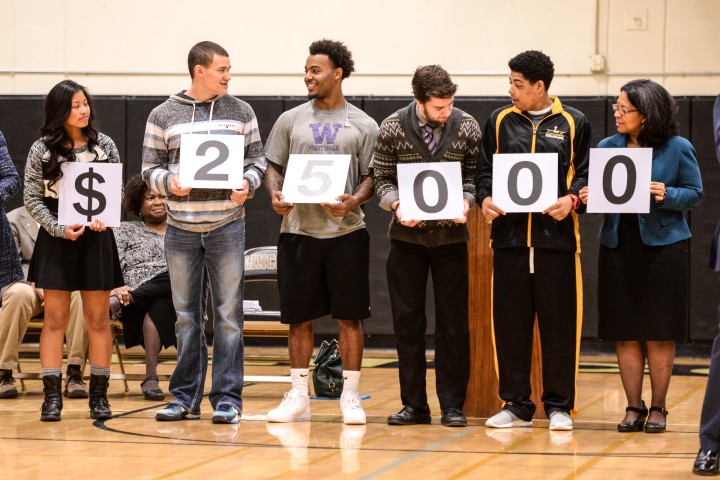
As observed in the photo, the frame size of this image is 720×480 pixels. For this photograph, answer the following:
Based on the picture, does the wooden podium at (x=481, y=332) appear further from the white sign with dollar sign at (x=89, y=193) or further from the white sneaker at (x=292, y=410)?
the white sign with dollar sign at (x=89, y=193)

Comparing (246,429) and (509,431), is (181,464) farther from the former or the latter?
(509,431)

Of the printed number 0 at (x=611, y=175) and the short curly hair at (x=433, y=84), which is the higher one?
the short curly hair at (x=433, y=84)

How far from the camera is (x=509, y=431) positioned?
5.25 metres

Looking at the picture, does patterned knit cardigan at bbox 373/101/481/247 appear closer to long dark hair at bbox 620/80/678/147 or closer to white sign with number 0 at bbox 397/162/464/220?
white sign with number 0 at bbox 397/162/464/220

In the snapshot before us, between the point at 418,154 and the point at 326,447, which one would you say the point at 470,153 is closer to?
the point at 418,154

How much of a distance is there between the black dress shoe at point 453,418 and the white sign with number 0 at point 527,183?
3.46ft

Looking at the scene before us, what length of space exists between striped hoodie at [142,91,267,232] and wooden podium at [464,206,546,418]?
3.94ft

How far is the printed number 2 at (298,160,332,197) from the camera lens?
17.7 ft

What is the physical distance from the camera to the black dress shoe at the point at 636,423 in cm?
532

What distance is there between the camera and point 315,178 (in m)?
5.43

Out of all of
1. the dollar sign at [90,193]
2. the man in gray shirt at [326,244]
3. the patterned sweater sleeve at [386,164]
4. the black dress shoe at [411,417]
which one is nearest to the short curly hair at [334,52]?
the man in gray shirt at [326,244]

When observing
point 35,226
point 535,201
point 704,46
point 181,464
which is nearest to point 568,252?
point 535,201

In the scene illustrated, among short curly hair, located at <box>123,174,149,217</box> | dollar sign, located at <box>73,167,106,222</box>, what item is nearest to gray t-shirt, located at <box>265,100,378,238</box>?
dollar sign, located at <box>73,167,106,222</box>

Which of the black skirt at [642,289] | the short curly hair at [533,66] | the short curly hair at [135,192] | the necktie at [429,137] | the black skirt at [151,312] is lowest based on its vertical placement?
the black skirt at [151,312]
